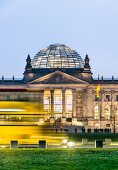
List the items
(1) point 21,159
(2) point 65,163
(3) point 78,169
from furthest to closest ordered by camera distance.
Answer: (1) point 21,159 < (2) point 65,163 < (3) point 78,169

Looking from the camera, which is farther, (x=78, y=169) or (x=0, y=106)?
(x=0, y=106)

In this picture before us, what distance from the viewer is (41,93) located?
6375cm

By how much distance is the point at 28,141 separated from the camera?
→ 216ft

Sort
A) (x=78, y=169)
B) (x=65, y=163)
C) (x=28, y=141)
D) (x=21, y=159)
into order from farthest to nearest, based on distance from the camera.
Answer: (x=28, y=141)
(x=21, y=159)
(x=65, y=163)
(x=78, y=169)

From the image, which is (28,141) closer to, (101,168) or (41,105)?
(41,105)

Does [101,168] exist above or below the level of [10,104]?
below

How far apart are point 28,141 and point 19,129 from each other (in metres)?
3.95

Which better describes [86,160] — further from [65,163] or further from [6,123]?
[6,123]

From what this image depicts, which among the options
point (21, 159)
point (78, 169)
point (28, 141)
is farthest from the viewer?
point (28, 141)

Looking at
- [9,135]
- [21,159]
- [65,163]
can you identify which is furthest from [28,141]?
[65,163]

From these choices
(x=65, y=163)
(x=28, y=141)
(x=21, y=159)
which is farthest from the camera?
(x=28, y=141)

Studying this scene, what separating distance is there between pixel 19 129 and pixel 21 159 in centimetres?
1431

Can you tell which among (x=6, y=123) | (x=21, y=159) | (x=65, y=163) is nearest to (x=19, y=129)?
(x=6, y=123)

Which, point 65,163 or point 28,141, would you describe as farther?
point 28,141
